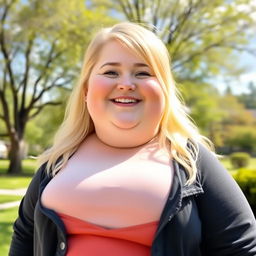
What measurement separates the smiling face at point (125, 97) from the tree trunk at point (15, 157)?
19171mm

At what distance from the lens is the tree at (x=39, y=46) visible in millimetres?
16984

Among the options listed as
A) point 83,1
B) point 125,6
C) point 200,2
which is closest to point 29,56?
point 83,1

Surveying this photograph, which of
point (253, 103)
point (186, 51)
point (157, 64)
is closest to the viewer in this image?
point (157, 64)

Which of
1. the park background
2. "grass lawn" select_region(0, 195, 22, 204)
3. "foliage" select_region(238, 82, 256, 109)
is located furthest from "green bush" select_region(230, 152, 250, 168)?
"foliage" select_region(238, 82, 256, 109)

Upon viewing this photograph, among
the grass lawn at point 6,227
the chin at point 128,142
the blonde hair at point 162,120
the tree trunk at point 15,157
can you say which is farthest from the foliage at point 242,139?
the chin at point 128,142

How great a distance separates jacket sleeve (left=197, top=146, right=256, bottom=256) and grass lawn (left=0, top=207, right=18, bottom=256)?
4267 millimetres

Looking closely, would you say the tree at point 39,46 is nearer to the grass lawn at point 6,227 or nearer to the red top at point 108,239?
the grass lawn at point 6,227

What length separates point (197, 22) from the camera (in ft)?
56.2

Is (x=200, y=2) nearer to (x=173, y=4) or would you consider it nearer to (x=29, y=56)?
(x=173, y=4)

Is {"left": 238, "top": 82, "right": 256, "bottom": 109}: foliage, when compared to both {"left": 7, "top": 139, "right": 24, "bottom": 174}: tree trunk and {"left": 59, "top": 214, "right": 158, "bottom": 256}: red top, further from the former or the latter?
{"left": 59, "top": 214, "right": 158, "bottom": 256}: red top

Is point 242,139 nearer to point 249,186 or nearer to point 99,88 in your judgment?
point 249,186

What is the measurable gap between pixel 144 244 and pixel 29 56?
2031cm

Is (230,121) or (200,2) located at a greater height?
(200,2)

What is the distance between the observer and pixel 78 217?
154cm
